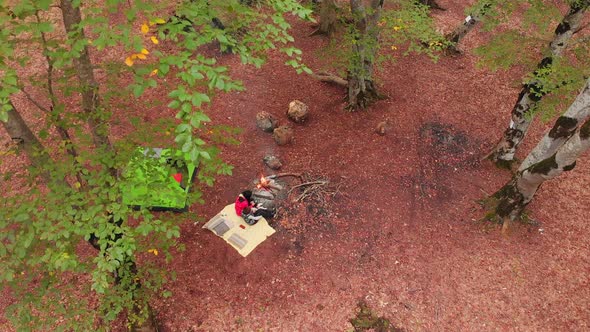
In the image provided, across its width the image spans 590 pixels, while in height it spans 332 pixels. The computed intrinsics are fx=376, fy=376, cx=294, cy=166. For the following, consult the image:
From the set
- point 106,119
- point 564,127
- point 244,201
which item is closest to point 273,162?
point 244,201

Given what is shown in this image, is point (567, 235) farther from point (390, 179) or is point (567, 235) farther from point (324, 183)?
point (324, 183)

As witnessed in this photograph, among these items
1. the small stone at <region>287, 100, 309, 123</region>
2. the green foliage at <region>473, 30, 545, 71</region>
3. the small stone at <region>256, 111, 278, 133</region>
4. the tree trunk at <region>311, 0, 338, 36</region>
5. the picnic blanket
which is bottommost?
the picnic blanket

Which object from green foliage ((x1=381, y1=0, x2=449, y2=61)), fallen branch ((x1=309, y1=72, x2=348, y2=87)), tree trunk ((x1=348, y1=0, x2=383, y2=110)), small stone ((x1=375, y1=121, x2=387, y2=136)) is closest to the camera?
tree trunk ((x1=348, y1=0, x2=383, y2=110))

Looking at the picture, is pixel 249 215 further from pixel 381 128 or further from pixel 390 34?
pixel 390 34

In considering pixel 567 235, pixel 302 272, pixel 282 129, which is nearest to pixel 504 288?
pixel 567 235

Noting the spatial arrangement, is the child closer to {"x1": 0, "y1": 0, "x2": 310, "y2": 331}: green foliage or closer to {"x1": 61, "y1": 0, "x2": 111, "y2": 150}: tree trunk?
{"x1": 0, "y1": 0, "x2": 310, "y2": 331}: green foliage

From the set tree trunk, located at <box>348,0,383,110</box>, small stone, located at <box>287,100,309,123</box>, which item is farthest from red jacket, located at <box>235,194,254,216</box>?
tree trunk, located at <box>348,0,383,110</box>

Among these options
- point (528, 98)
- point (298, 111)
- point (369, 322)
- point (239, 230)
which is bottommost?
point (239, 230)
